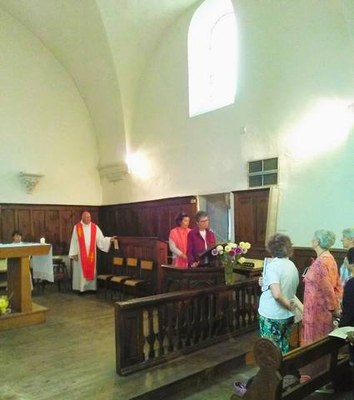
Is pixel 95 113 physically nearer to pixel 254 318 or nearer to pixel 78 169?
pixel 78 169

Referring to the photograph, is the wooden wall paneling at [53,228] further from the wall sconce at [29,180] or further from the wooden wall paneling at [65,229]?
the wall sconce at [29,180]

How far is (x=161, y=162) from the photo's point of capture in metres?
8.59

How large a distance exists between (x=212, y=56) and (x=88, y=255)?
15.5 feet

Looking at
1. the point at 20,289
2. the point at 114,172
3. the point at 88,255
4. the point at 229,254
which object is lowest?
the point at 20,289

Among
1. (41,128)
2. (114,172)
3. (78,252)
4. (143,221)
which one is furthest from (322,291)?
(41,128)

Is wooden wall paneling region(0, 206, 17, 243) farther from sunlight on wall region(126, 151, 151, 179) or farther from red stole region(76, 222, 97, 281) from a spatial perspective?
sunlight on wall region(126, 151, 151, 179)

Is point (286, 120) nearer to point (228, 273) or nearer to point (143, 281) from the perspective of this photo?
point (228, 273)

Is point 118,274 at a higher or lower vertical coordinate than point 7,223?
lower

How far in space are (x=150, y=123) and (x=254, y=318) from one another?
218 inches

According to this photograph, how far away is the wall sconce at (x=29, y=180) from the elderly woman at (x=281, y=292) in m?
7.22

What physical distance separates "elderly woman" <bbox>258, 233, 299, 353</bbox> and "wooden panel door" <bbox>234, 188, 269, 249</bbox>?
127 inches

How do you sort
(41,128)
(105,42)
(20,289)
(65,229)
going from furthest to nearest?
(65,229), (41,128), (105,42), (20,289)

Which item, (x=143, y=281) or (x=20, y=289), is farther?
(x=143, y=281)

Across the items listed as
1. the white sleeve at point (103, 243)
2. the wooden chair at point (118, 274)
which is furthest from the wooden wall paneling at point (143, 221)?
the wooden chair at point (118, 274)
